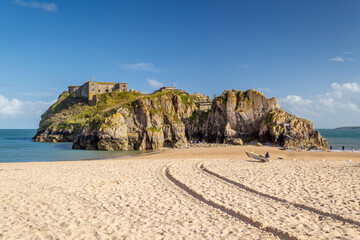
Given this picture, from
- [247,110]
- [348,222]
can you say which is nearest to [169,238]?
[348,222]

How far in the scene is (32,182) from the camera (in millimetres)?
14312

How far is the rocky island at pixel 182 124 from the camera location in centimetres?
4550

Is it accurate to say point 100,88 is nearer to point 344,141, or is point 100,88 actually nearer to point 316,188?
point 344,141

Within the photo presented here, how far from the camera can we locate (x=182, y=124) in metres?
53.5

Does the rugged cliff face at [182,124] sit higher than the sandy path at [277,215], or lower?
higher

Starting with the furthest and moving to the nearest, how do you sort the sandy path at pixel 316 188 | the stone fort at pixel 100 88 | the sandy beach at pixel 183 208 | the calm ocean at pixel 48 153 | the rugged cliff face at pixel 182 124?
the stone fort at pixel 100 88
the rugged cliff face at pixel 182 124
the calm ocean at pixel 48 153
the sandy path at pixel 316 188
the sandy beach at pixel 183 208

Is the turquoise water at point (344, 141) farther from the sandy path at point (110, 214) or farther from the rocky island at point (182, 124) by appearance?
the sandy path at point (110, 214)

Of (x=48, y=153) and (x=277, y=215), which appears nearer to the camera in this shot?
(x=277, y=215)

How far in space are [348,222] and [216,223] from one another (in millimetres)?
4215

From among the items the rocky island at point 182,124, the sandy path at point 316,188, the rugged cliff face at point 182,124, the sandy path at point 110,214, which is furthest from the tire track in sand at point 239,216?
the rocky island at point 182,124

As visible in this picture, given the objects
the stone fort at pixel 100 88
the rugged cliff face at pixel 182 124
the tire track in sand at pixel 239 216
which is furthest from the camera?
the stone fort at pixel 100 88

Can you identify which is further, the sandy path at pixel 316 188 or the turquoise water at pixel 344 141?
the turquoise water at pixel 344 141

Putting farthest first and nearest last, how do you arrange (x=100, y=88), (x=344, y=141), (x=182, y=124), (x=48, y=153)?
1. (x=100, y=88)
2. (x=344, y=141)
3. (x=182, y=124)
4. (x=48, y=153)

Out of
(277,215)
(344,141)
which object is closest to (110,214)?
(277,215)
